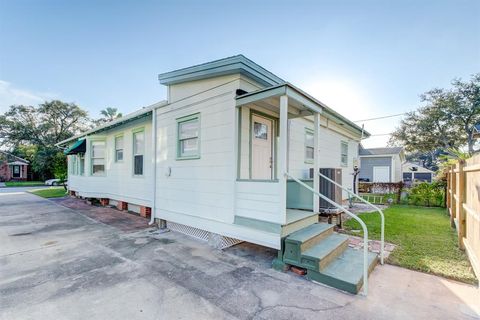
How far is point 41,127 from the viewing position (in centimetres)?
3020

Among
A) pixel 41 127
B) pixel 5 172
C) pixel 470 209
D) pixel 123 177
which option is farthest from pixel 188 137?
pixel 5 172

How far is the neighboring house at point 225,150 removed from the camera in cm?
400

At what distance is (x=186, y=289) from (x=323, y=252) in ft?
6.88

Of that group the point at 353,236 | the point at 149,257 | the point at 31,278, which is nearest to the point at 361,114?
the point at 353,236

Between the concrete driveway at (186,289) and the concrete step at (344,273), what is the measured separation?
0.37 ft

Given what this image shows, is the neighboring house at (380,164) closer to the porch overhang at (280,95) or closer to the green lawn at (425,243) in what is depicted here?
the green lawn at (425,243)

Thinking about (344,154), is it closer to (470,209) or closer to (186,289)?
(470,209)

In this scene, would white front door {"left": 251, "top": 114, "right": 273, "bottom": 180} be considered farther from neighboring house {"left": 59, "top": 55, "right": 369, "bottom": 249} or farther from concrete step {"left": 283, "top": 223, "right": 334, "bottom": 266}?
concrete step {"left": 283, "top": 223, "right": 334, "bottom": 266}

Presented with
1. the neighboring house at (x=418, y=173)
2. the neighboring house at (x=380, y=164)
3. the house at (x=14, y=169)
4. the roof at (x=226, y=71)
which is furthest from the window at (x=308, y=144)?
the house at (x=14, y=169)

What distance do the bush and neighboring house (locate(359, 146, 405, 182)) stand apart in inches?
527

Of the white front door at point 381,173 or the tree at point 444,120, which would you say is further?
the white front door at point 381,173

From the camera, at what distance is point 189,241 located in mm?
5172

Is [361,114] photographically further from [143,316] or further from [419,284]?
[143,316]

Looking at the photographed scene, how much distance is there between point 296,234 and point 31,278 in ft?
13.4
